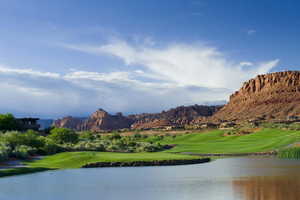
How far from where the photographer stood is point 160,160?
41344 millimetres

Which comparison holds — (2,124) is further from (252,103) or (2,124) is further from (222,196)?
(252,103)

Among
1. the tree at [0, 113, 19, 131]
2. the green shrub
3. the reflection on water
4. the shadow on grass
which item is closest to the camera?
the reflection on water

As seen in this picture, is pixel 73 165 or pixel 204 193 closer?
pixel 204 193

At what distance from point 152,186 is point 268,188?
22.9ft

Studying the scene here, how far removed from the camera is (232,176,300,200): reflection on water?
67.8 ft

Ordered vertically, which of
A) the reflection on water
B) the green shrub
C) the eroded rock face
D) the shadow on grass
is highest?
the eroded rock face

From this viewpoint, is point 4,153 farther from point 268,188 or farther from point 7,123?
point 7,123

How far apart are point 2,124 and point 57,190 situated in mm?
64514

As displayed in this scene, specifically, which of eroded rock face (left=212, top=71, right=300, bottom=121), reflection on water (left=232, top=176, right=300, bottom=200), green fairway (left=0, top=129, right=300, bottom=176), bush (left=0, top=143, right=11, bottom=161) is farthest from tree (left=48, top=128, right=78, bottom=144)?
eroded rock face (left=212, top=71, right=300, bottom=121)

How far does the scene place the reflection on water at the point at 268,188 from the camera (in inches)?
813

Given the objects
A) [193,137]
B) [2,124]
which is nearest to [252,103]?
[193,137]

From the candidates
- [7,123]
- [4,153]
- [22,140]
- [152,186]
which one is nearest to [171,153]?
[22,140]

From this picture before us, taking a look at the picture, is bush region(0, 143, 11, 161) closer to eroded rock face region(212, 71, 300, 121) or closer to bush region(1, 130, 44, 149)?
bush region(1, 130, 44, 149)

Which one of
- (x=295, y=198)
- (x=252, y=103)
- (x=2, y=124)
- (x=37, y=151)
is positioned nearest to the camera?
(x=295, y=198)
